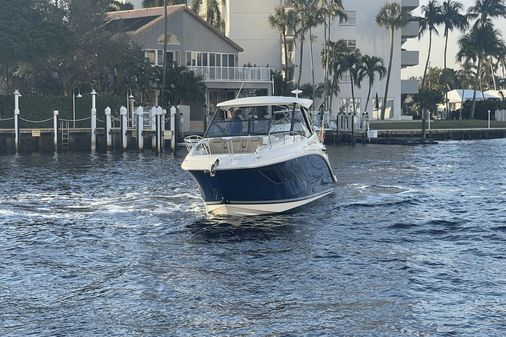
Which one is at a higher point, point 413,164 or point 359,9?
point 359,9

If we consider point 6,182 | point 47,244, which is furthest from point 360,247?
point 6,182

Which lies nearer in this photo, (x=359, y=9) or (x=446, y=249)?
(x=446, y=249)

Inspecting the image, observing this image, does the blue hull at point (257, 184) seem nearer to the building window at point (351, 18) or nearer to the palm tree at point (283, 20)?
the palm tree at point (283, 20)

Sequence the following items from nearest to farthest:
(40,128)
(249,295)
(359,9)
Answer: (249,295)
(40,128)
(359,9)

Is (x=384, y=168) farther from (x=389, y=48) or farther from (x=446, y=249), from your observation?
(x=389, y=48)

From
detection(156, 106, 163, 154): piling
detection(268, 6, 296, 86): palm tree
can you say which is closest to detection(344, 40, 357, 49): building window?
detection(268, 6, 296, 86): palm tree

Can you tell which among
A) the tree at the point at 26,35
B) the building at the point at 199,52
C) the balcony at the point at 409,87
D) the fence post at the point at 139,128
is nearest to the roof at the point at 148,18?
the building at the point at 199,52

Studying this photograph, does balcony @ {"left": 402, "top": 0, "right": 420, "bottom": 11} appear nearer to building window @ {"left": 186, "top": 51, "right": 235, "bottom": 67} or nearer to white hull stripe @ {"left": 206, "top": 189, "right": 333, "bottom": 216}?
building window @ {"left": 186, "top": 51, "right": 235, "bottom": 67}

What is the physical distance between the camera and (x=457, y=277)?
1700 centimetres

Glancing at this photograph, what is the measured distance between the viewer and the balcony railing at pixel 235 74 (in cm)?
7019

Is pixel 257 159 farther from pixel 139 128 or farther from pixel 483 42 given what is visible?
pixel 483 42

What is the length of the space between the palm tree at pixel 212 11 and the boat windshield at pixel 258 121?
55960mm

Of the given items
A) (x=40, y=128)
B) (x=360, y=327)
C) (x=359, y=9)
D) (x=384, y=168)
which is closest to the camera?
(x=360, y=327)

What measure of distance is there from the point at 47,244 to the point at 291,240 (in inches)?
240
